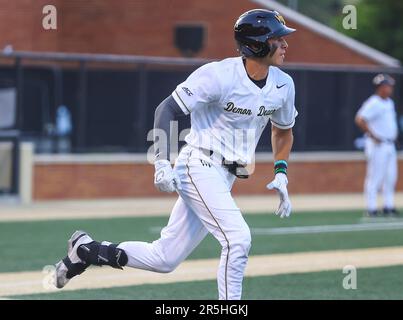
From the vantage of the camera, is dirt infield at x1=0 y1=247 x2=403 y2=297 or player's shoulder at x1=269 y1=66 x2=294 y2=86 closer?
player's shoulder at x1=269 y1=66 x2=294 y2=86

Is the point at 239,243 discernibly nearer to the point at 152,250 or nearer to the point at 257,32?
the point at 152,250

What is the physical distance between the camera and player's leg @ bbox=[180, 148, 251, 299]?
7.30 metres

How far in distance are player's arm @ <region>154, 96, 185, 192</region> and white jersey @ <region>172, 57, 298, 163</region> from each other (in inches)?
A: 2.9

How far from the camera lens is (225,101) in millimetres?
7512

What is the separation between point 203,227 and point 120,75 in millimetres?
15490

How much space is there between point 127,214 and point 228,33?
10.6m

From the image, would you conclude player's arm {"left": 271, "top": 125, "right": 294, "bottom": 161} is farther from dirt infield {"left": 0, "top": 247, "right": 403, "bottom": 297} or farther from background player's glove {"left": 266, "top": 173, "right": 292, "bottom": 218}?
dirt infield {"left": 0, "top": 247, "right": 403, "bottom": 297}

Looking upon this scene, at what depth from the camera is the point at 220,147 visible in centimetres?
761

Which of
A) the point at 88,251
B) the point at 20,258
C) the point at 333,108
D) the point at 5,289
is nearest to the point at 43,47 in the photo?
the point at 333,108

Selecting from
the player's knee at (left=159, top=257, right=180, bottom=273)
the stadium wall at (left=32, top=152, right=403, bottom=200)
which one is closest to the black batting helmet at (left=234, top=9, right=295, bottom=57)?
the player's knee at (left=159, top=257, right=180, bottom=273)

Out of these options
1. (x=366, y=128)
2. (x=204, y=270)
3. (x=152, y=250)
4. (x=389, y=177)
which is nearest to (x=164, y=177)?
(x=152, y=250)

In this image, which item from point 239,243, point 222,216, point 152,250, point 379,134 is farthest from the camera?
point 379,134

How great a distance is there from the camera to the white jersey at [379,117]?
17484 millimetres

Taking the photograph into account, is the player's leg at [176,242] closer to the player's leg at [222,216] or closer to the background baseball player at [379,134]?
the player's leg at [222,216]
